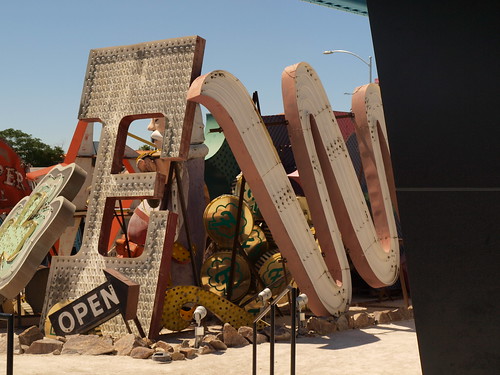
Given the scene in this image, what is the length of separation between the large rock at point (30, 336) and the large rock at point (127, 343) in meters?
1.18

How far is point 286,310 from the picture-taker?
13.9 m

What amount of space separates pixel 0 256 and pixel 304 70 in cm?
522

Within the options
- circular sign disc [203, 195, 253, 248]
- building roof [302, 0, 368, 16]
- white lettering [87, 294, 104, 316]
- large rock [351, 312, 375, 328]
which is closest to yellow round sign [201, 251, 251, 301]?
circular sign disc [203, 195, 253, 248]

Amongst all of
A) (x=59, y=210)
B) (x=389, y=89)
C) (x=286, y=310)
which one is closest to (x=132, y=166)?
(x=286, y=310)

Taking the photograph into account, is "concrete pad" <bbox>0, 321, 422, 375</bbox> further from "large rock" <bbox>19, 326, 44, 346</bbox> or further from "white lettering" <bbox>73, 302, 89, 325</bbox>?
"white lettering" <bbox>73, 302, 89, 325</bbox>

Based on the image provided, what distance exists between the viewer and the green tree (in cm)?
6900

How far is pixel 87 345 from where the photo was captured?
32.6 feet

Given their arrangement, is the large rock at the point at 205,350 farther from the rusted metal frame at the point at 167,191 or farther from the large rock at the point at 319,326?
the rusted metal frame at the point at 167,191

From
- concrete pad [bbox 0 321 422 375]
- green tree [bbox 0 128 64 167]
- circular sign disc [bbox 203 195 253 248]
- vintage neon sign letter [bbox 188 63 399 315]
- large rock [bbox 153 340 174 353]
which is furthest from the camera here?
green tree [bbox 0 128 64 167]

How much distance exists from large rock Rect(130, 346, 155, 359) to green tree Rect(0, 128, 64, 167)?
6078 centimetres

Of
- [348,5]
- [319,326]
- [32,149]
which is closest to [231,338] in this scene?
[319,326]

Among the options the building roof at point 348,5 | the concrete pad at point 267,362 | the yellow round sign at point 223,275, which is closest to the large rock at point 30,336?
the concrete pad at point 267,362

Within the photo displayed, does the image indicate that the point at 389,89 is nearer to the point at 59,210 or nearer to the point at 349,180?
the point at 59,210

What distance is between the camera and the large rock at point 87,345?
9820 mm
